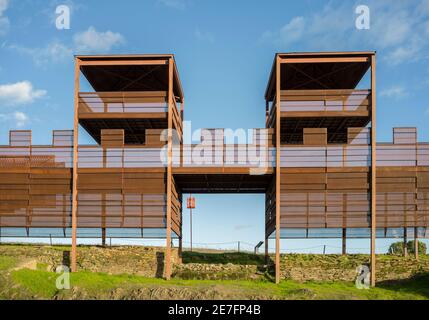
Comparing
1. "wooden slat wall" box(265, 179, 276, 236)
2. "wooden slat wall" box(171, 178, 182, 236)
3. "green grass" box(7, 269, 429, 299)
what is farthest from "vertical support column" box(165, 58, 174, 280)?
"wooden slat wall" box(265, 179, 276, 236)

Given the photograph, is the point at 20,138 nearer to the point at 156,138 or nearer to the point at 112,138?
the point at 112,138

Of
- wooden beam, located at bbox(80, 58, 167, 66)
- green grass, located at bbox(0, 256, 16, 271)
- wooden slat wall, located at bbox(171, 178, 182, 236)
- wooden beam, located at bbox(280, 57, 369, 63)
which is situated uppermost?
wooden beam, located at bbox(280, 57, 369, 63)

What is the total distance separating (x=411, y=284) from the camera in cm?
3509

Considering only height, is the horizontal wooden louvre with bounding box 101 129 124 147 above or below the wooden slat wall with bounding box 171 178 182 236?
above

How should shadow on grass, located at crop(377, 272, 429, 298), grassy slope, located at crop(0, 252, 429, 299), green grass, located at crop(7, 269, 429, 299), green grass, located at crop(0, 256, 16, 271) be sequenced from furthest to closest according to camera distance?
shadow on grass, located at crop(377, 272, 429, 298) < green grass, located at crop(0, 256, 16, 271) < green grass, located at crop(7, 269, 429, 299) < grassy slope, located at crop(0, 252, 429, 299)

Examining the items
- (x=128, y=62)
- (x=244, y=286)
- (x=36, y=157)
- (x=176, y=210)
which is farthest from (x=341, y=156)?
(x=36, y=157)

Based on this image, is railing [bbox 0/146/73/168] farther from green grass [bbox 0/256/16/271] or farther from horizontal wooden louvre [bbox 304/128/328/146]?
horizontal wooden louvre [bbox 304/128/328/146]

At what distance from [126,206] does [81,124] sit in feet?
23.4

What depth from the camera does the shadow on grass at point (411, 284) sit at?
33.7 metres

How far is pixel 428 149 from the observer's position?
123 ft

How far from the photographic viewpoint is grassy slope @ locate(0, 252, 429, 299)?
1213 inches

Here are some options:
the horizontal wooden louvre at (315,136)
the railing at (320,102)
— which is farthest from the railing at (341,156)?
the railing at (320,102)

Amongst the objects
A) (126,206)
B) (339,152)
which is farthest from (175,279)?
(339,152)
